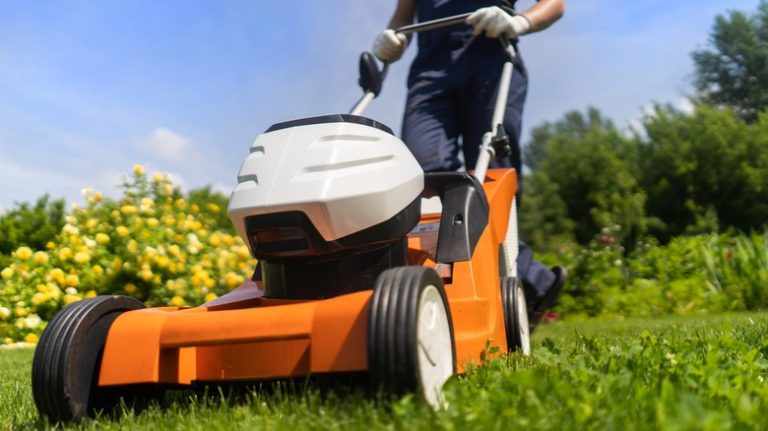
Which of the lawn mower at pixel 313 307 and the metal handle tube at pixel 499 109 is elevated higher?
the metal handle tube at pixel 499 109

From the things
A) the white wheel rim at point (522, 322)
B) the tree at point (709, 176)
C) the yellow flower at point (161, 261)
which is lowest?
the white wheel rim at point (522, 322)

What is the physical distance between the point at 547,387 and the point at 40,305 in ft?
13.1

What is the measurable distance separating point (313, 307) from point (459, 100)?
174 cm

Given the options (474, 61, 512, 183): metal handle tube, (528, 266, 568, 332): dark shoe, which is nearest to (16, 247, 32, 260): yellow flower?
(528, 266, 568, 332): dark shoe

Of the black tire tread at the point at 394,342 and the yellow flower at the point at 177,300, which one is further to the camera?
the yellow flower at the point at 177,300

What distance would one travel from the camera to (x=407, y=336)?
141cm

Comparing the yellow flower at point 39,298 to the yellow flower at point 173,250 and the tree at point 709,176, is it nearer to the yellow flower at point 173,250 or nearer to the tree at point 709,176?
the yellow flower at point 173,250

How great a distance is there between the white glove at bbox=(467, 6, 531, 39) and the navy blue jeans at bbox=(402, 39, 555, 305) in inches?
7.7

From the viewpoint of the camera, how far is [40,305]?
4.64 metres

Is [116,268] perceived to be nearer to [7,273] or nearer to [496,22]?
[7,273]

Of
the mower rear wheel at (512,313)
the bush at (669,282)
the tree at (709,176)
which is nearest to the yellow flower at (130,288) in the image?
the mower rear wheel at (512,313)

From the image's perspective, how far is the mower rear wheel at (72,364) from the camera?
63.9 inches

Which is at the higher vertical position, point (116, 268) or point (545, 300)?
point (116, 268)

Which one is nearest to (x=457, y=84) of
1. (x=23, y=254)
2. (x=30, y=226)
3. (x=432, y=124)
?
(x=432, y=124)
